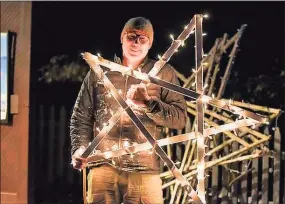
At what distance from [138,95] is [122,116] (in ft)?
1.07

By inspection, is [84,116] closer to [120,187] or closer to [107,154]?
[107,154]

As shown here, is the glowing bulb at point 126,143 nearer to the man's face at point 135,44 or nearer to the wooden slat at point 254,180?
the man's face at point 135,44

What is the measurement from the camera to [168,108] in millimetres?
3432

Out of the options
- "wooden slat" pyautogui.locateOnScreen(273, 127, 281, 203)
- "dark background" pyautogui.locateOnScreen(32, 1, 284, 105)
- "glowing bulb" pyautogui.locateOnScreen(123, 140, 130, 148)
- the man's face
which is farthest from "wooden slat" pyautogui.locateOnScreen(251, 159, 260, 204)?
the man's face

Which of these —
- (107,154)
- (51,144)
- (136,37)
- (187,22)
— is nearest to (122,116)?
(107,154)

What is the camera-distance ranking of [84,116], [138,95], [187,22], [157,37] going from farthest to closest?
[157,37] → [187,22] → [84,116] → [138,95]

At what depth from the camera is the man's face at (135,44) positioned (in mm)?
3525

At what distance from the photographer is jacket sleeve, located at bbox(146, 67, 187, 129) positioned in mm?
3314

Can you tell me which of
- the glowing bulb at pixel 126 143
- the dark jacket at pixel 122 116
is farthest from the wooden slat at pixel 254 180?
the glowing bulb at pixel 126 143

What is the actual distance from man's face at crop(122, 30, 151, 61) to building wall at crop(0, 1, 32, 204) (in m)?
3.24

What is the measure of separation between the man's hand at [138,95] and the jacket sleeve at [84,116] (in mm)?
493

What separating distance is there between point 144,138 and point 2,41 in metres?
3.74

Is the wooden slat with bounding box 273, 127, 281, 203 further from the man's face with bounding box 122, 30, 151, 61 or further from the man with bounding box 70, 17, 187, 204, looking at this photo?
the man's face with bounding box 122, 30, 151, 61

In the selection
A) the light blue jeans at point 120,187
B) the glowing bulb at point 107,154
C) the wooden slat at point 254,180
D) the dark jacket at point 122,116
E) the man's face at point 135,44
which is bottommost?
the wooden slat at point 254,180
